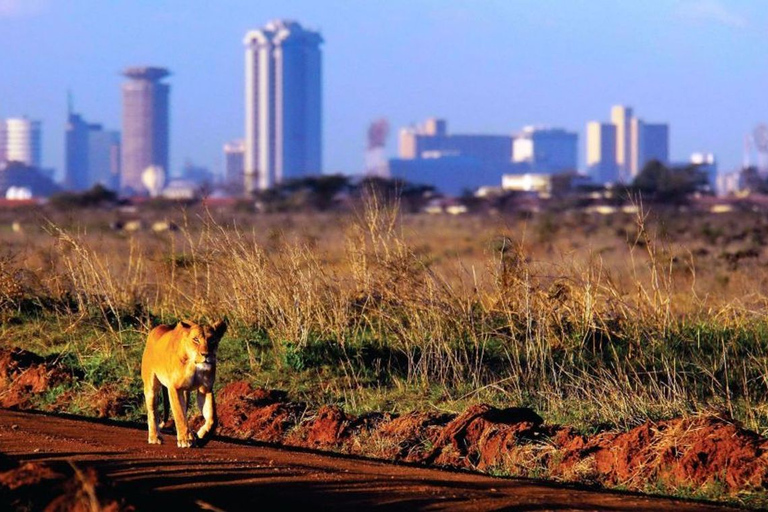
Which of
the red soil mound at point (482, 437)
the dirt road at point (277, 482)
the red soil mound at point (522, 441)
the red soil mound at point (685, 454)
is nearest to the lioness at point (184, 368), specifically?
Result: the dirt road at point (277, 482)

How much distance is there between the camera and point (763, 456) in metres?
7.90

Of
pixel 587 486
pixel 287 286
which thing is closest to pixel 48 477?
pixel 587 486

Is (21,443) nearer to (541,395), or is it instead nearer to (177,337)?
(177,337)

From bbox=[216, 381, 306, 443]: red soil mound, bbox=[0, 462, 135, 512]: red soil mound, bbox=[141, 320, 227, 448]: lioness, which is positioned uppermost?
bbox=[141, 320, 227, 448]: lioness

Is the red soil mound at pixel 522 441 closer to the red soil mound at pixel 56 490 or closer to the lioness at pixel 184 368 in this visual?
the lioness at pixel 184 368

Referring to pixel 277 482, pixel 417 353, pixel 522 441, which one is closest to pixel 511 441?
pixel 522 441

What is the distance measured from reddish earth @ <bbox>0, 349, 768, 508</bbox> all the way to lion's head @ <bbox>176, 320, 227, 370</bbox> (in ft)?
4.50

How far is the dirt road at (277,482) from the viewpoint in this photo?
6.89 metres

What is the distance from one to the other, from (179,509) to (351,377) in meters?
5.05

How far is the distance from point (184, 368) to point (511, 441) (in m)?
2.14

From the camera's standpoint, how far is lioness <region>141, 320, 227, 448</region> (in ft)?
26.8

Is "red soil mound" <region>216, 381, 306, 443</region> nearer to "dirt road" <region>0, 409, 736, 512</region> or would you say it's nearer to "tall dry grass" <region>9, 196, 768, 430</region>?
"tall dry grass" <region>9, 196, 768, 430</region>

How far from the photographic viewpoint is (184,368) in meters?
8.32

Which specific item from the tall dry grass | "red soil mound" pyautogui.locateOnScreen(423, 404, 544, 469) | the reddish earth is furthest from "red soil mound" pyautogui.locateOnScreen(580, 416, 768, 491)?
the tall dry grass
